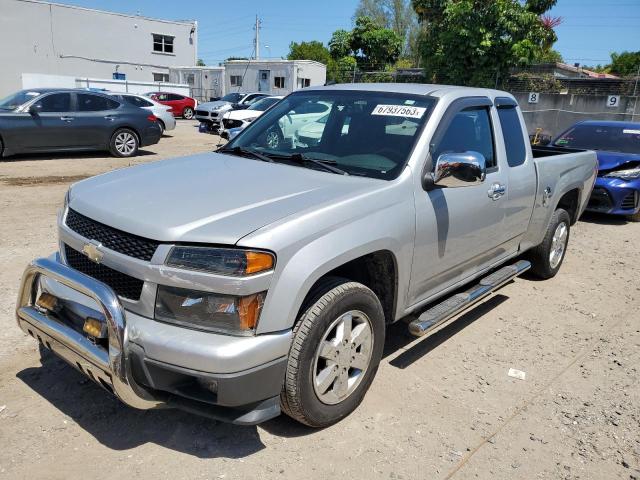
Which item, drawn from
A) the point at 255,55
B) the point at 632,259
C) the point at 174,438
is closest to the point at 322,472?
the point at 174,438

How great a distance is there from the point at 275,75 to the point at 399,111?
33.1 m

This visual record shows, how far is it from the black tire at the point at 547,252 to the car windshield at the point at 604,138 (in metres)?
4.28

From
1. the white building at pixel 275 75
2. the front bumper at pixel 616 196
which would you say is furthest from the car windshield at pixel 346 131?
the white building at pixel 275 75

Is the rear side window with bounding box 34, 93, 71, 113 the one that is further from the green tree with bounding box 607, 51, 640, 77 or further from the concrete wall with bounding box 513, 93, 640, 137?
the green tree with bounding box 607, 51, 640, 77

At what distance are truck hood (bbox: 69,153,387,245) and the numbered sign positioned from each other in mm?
17966

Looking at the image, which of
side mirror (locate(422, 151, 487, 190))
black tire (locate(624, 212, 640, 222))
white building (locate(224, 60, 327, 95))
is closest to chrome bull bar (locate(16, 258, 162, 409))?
side mirror (locate(422, 151, 487, 190))

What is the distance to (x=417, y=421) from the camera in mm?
3262

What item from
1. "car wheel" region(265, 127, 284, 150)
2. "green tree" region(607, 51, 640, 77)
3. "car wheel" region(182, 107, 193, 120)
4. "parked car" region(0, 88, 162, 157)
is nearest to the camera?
"car wheel" region(265, 127, 284, 150)

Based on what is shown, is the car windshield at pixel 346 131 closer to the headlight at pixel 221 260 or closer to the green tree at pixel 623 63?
the headlight at pixel 221 260

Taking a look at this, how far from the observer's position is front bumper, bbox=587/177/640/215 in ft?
27.7

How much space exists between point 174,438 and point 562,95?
1960 centimetres

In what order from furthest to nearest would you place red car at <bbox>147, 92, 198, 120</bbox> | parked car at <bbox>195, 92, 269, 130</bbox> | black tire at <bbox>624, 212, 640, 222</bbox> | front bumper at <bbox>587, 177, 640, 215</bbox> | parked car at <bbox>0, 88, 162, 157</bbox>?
red car at <bbox>147, 92, 198, 120</bbox> → parked car at <bbox>195, 92, 269, 130</bbox> → parked car at <bbox>0, 88, 162, 157</bbox> → black tire at <bbox>624, 212, 640, 222</bbox> → front bumper at <bbox>587, 177, 640, 215</bbox>

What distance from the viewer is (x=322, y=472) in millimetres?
2777

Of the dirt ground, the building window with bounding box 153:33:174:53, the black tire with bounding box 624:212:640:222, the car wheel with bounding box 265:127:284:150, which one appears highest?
the building window with bounding box 153:33:174:53
